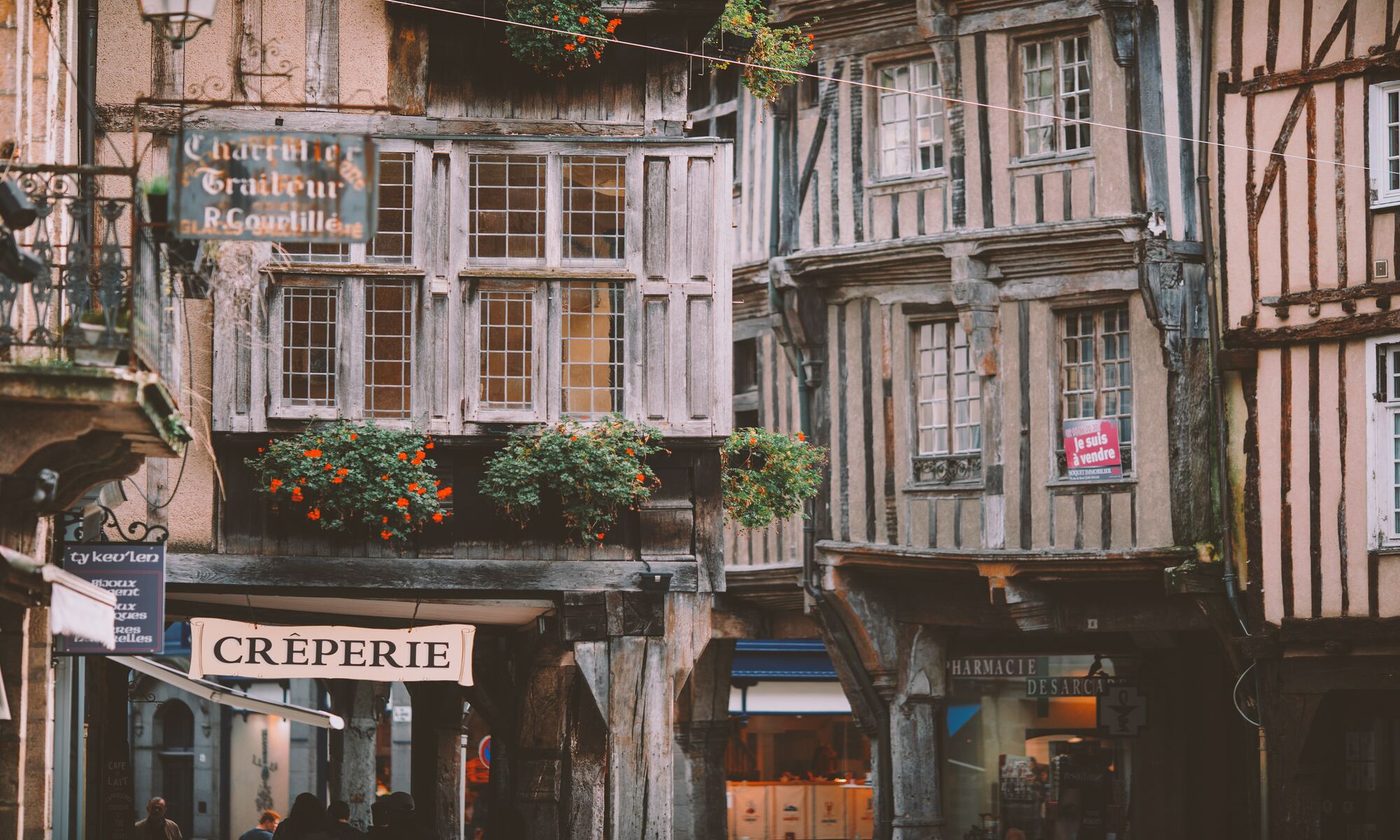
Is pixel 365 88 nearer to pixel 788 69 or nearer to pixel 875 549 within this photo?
pixel 788 69

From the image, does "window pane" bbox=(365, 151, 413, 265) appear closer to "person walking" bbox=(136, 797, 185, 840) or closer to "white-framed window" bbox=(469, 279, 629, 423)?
"white-framed window" bbox=(469, 279, 629, 423)

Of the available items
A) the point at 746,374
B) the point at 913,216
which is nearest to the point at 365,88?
the point at 913,216

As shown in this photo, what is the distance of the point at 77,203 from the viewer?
33.6ft

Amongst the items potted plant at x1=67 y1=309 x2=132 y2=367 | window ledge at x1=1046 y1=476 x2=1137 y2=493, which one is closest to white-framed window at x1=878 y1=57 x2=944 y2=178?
window ledge at x1=1046 y1=476 x2=1137 y2=493

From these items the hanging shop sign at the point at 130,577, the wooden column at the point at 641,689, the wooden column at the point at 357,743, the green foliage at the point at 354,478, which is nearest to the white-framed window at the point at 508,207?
the green foliage at the point at 354,478

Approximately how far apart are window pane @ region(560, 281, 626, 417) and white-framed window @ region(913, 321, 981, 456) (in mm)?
7487

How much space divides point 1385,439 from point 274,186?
11.5m

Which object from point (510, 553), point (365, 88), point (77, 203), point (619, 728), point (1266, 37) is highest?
point (1266, 37)

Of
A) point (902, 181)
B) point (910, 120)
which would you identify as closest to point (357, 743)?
point (902, 181)

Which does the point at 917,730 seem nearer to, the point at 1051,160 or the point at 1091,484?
the point at 1091,484

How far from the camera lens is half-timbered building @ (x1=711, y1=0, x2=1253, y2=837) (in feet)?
66.2

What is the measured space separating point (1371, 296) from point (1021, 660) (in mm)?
6572

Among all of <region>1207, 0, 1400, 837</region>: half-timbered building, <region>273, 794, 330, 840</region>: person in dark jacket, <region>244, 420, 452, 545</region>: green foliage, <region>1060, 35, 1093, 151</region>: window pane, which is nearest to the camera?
<region>273, 794, 330, 840</region>: person in dark jacket

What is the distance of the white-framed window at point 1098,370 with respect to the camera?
2056 cm
